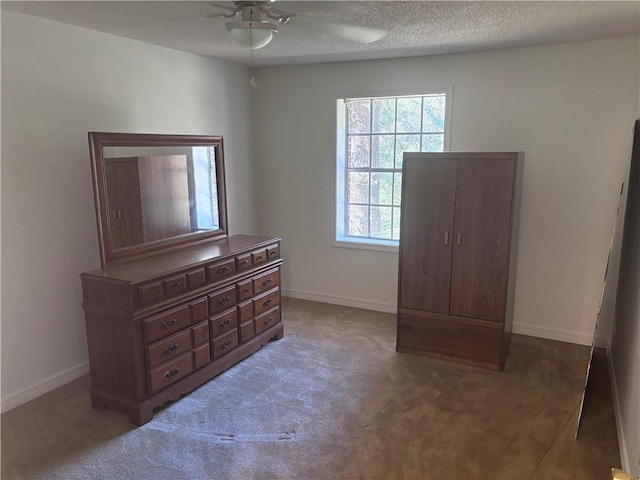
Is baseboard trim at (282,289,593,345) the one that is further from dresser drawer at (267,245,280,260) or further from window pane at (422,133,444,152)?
window pane at (422,133,444,152)

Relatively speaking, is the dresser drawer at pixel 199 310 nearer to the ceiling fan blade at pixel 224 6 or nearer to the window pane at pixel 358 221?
the ceiling fan blade at pixel 224 6

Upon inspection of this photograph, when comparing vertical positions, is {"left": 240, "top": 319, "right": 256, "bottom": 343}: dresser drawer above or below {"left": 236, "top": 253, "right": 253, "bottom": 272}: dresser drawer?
below

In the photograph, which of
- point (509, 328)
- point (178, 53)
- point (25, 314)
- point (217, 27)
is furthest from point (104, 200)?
point (509, 328)

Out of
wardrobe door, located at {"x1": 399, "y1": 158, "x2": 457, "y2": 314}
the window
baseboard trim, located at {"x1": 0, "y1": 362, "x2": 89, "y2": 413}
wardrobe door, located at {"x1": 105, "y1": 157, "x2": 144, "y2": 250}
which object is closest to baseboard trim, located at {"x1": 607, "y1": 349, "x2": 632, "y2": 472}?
wardrobe door, located at {"x1": 399, "y1": 158, "x2": 457, "y2": 314}

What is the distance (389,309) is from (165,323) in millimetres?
2405

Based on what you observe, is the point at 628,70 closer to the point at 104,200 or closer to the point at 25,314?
the point at 104,200

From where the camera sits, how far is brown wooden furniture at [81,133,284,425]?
9.14ft

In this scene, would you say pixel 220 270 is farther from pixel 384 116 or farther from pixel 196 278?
pixel 384 116

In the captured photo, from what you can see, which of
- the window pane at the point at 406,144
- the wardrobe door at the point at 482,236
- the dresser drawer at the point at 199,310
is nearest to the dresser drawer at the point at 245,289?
the dresser drawer at the point at 199,310

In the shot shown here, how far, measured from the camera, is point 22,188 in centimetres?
290

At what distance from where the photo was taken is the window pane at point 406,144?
14.4 ft

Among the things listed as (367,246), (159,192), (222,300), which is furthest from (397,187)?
(159,192)

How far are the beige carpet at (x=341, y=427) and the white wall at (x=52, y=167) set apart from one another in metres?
0.35

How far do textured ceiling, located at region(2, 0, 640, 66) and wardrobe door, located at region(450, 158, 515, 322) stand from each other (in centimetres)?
91
